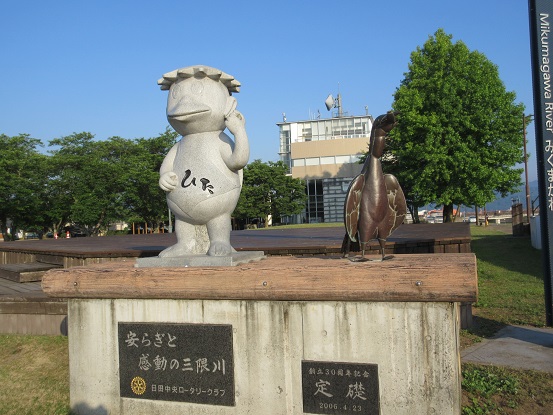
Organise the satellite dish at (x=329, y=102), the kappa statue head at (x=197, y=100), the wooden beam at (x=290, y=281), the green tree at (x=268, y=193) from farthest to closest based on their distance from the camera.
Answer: the satellite dish at (x=329, y=102) → the green tree at (x=268, y=193) → the kappa statue head at (x=197, y=100) → the wooden beam at (x=290, y=281)

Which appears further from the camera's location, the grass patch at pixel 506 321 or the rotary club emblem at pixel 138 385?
the grass patch at pixel 506 321

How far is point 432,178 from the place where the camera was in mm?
20266

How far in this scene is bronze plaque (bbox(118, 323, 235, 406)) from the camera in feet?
11.5

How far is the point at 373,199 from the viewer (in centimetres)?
371

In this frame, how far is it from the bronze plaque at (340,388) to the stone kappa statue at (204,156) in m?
1.20

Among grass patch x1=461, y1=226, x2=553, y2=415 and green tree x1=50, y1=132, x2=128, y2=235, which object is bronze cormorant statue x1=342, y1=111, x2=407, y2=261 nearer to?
grass patch x1=461, y1=226, x2=553, y2=415

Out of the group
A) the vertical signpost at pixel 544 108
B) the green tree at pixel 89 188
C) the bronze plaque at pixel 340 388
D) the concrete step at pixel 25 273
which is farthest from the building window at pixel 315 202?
the bronze plaque at pixel 340 388

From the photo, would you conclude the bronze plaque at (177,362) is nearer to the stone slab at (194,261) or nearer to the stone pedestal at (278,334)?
the stone pedestal at (278,334)

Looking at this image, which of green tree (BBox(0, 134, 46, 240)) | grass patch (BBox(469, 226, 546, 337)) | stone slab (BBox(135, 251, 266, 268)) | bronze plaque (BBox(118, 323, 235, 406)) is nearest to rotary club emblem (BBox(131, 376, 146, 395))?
bronze plaque (BBox(118, 323, 235, 406))

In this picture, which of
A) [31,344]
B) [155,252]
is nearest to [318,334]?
[31,344]

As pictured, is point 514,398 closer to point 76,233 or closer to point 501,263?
point 501,263

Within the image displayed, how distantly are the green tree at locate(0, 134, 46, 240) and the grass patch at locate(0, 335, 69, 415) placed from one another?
22919mm

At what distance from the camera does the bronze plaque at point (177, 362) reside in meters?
3.51

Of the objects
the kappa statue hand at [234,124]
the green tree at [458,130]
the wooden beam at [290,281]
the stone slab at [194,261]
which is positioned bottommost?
the wooden beam at [290,281]
